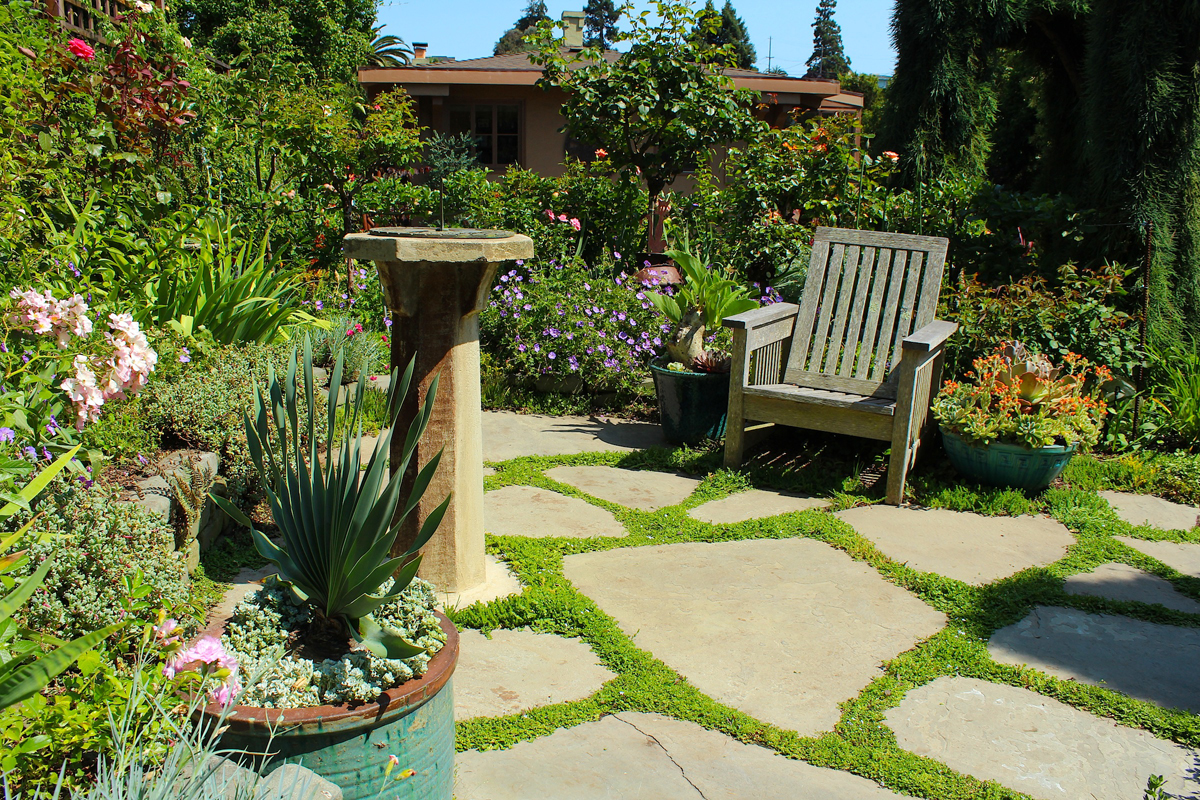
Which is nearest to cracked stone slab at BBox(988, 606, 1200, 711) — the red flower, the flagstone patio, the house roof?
the flagstone patio

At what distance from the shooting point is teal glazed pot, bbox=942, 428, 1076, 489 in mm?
4137

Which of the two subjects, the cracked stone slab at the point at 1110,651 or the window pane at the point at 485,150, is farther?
the window pane at the point at 485,150

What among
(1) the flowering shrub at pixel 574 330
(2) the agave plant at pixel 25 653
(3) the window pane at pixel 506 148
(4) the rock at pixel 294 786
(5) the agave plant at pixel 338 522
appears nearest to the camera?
(2) the agave plant at pixel 25 653

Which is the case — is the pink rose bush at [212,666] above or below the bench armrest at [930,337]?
below

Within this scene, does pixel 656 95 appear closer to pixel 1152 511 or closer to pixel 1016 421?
pixel 1016 421

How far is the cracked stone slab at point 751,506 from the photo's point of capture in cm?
404

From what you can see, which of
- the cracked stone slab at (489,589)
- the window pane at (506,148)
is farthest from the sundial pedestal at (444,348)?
the window pane at (506,148)

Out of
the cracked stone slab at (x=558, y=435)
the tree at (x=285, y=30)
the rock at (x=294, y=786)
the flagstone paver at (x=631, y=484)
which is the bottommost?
the flagstone paver at (x=631, y=484)

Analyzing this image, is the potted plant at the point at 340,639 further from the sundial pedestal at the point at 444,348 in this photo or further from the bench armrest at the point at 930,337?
the bench armrest at the point at 930,337

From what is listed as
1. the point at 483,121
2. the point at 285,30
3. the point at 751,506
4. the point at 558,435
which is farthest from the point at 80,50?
the point at 285,30

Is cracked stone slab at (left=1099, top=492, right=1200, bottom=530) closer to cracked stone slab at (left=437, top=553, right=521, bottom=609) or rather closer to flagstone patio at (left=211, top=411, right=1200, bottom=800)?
flagstone patio at (left=211, top=411, right=1200, bottom=800)

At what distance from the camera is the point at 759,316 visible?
4.62 m

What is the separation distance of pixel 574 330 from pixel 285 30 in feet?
53.0

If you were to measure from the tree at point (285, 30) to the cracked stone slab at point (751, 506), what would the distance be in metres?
17.0
